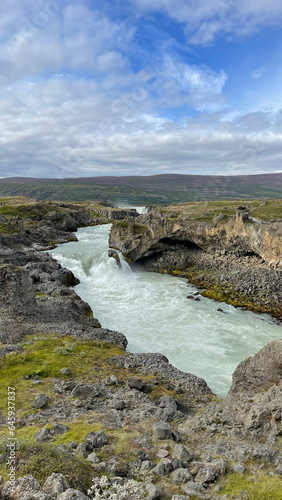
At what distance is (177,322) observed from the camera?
31906mm

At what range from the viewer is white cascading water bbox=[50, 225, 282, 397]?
2414 centimetres

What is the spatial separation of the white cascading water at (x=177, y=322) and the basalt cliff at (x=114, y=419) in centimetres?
476

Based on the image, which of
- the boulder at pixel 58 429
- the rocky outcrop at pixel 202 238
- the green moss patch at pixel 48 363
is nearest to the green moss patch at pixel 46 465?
the boulder at pixel 58 429

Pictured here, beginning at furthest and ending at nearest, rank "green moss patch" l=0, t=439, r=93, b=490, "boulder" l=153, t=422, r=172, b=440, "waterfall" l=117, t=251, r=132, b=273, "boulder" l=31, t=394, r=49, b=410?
"waterfall" l=117, t=251, r=132, b=273, "boulder" l=31, t=394, r=49, b=410, "boulder" l=153, t=422, r=172, b=440, "green moss patch" l=0, t=439, r=93, b=490

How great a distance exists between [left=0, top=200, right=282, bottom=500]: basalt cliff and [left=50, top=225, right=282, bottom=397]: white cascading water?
4764 millimetres

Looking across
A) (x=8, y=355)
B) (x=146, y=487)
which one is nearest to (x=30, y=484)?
(x=146, y=487)

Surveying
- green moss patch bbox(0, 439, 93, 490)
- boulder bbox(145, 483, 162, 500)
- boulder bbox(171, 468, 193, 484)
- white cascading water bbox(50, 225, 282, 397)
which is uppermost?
green moss patch bbox(0, 439, 93, 490)

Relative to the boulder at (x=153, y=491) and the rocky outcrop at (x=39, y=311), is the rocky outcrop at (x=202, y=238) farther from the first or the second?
the boulder at (x=153, y=491)

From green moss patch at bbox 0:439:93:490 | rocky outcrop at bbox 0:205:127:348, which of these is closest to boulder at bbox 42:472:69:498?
green moss patch at bbox 0:439:93:490

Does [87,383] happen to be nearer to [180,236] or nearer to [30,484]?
[30,484]

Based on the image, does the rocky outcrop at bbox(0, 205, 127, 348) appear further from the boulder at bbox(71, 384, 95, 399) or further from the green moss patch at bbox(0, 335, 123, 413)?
the boulder at bbox(71, 384, 95, 399)

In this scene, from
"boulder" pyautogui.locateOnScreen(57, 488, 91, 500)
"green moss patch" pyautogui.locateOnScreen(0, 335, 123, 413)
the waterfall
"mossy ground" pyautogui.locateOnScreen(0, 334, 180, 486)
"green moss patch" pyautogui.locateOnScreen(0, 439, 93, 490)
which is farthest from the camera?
the waterfall

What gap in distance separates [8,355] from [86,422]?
813 cm

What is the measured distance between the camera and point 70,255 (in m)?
59.2
